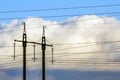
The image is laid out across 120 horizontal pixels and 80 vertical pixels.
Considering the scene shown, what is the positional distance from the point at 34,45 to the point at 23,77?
542 centimetres

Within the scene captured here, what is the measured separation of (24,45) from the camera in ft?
379

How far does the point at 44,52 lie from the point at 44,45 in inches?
65.7

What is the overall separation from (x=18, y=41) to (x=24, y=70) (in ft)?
15.7

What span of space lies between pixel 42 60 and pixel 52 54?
252cm

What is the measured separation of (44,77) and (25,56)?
4.42 metres

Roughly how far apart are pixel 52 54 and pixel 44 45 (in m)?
2.04

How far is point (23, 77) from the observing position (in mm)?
116562

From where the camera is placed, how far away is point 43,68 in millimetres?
117312

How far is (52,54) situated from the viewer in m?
117

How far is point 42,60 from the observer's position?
11869 cm

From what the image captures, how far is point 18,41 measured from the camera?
114938 mm

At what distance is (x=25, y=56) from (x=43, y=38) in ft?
14.8

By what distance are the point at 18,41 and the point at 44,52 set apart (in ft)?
16.3
